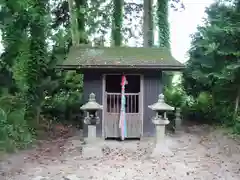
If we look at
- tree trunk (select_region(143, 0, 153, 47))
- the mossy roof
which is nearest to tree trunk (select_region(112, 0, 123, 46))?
tree trunk (select_region(143, 0, 153, 47))

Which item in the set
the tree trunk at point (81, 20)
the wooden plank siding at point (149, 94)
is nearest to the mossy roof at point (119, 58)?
the wooden plank siding at point (149, 94)

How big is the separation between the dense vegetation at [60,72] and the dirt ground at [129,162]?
0.78 meters

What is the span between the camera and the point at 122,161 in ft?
27.7

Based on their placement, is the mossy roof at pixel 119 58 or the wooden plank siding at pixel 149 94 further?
the wooden plank siding at pixel 149 94

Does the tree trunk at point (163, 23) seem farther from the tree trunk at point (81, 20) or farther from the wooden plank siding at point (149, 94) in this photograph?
the wooden plank siding at point (149, 94)

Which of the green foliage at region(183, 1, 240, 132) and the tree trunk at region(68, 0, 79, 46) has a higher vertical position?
the tree trunk at region(68, 0, 79, 46)

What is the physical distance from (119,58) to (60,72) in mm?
3575

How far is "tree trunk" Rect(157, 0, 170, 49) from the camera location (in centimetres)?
1714

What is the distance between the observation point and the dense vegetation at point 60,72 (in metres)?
10.2

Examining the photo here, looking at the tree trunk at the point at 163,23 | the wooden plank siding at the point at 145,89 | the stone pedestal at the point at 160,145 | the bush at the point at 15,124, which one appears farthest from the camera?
the tree trunk at the point at 163,23

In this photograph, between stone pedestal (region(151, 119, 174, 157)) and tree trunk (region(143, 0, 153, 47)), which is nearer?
stone pedestal (region(151, 119, 174, 157))

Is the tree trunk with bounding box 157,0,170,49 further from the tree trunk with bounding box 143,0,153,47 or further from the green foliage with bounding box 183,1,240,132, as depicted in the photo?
the green foliage with bounding box 183,1,240,132

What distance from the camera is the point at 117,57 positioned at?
37.0 feet

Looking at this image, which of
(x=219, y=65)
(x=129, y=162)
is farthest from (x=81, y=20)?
(x=129, y=162)
